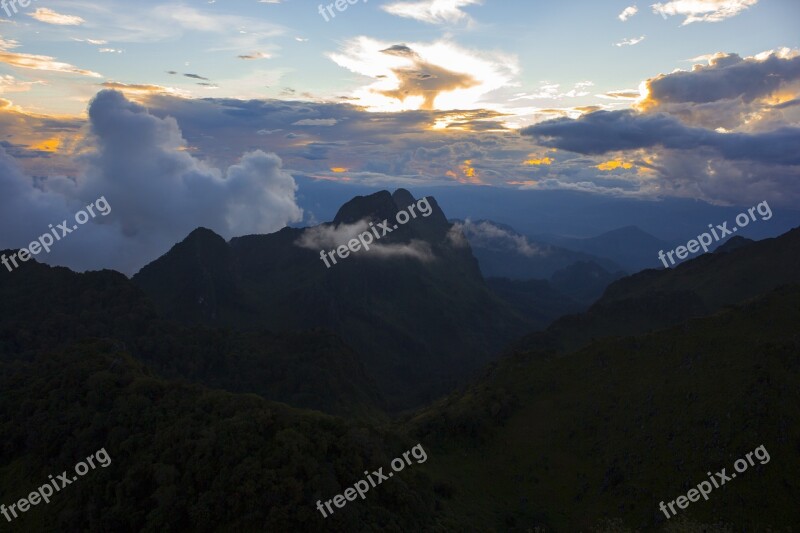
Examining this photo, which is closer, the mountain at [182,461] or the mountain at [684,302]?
the mountain at [182,461]

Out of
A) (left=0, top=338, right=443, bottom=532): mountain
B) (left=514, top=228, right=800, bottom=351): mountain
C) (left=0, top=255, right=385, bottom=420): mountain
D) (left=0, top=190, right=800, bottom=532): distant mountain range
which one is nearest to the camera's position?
(left=0, top=338, right=443, bottom=532): mountain

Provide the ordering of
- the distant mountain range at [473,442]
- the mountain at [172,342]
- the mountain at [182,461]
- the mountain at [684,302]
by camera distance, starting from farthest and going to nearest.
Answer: the mountain at [684,302]
the mountain at [172,342]
the distant mountain range at [473,442]
the mountain at [182,461]

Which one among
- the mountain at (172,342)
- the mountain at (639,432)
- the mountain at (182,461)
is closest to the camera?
the mountain at (182,461)

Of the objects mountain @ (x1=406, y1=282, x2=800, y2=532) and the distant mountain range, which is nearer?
the distant mountain range

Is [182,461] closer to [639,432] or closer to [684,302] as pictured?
[639,432]

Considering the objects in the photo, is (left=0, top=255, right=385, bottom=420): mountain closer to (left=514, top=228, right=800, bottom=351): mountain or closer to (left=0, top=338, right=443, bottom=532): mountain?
(left=514, top=228, right=800, bottom=351): mountain

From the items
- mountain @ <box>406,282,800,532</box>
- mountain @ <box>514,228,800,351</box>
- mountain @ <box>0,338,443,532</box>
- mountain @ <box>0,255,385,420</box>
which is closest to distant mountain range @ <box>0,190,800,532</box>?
mountain @ <box>0,338,443,532</box>

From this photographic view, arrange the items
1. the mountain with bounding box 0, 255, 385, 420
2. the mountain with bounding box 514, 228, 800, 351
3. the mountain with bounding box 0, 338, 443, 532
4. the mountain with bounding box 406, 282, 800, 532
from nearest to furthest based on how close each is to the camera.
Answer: the mountain with bounding box 0, 338, 443, 532
the mountain with bounding box 406, 282, 800, 532
the mountain with bounding box 0, 255, 385, 420
the mountain with bounding box 514, 228, 800, 351

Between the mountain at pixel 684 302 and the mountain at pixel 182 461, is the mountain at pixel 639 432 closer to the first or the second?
the mountain at pixel 182 461

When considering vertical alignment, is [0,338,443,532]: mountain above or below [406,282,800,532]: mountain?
above

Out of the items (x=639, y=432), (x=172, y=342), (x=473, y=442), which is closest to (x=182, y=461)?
(x=473, y=442)

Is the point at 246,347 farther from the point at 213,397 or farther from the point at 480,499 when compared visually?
the point at 480,499

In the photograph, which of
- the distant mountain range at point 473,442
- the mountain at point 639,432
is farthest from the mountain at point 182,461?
the mountain at point 639,432
